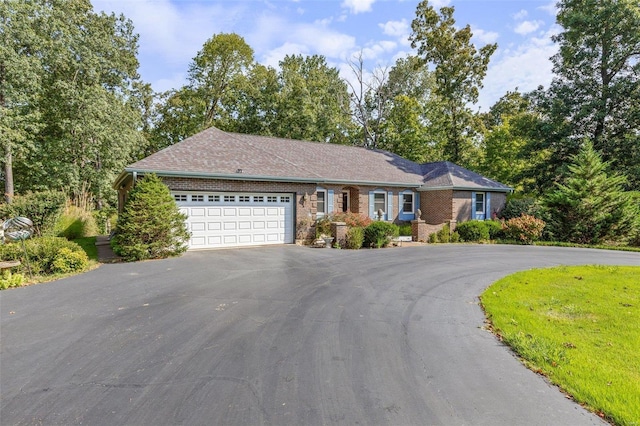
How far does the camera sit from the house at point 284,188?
12.7 metres

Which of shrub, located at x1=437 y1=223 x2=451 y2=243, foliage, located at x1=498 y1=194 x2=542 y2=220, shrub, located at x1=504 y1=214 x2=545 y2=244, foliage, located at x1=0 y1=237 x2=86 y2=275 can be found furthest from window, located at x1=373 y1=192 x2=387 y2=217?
foliage, located at x1=0 y1=237 x2=86 y2=275

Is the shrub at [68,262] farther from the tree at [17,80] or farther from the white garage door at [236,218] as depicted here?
the tree at [17,80]

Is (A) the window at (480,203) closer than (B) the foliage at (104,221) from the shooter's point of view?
No

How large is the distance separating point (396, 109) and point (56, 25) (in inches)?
1059

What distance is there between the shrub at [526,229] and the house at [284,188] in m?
2.96

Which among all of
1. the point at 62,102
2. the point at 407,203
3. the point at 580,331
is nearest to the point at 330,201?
the point at 407,203

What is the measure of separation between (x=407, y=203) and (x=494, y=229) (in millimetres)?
5227

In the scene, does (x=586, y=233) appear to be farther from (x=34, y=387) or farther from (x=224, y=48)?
(x=224, y=48)

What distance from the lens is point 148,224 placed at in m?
10.6

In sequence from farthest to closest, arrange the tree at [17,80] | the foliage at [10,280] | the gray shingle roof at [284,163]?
the tree at [17,80] → the gray shingle roof at [284,163] → the foliage at [10,280]

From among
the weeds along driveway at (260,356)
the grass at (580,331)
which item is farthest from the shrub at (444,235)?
the weeds along driveway at (260,356)

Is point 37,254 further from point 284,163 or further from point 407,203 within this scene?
point 407,203

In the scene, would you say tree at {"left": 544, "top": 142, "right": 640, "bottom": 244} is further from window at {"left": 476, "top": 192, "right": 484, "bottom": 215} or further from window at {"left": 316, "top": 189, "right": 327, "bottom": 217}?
window at {"left": 316, "top": 189, "right": 327, "bottom": 217}

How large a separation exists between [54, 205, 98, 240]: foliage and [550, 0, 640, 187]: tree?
29.4 metres
